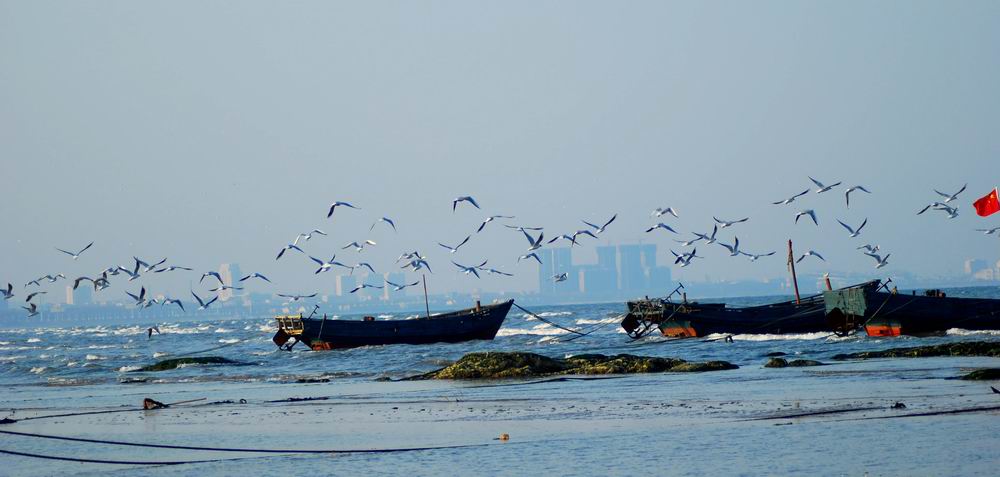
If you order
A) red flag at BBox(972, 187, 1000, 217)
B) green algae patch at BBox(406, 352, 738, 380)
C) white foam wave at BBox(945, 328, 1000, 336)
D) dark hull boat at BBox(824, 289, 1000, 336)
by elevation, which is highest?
red flag at BBox(972, 187, 1000, 217)

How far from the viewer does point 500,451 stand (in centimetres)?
1424

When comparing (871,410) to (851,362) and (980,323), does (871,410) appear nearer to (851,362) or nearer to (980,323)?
(851,362)

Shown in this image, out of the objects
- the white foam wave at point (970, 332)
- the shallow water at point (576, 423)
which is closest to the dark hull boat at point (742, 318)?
the white foam wave at point (970, 332)

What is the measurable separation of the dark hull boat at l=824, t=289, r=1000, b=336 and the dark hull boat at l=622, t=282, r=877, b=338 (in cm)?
395

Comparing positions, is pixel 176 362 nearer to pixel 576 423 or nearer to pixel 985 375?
pixel 576 423

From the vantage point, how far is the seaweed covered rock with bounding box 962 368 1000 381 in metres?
20.1

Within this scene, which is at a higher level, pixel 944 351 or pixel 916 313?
pixel 916 313

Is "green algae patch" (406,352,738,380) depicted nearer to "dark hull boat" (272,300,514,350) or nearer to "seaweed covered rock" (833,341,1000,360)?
"seaweed covered rock" (833,341,1000,360)

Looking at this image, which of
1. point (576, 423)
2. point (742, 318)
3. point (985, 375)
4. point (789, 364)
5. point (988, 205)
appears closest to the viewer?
point (576, 423)

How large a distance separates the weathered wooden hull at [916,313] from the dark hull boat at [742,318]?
13.3 feet

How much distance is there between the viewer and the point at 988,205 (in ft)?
135

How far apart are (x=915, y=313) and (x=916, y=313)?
0.04 m

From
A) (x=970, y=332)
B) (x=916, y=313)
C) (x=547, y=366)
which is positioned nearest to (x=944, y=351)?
(x=547, y=366)

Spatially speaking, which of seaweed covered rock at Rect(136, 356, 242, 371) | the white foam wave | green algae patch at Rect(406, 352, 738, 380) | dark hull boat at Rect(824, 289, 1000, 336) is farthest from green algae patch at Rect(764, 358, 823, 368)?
seaweed covered rock at Rect(136, 356, 242, 371)
